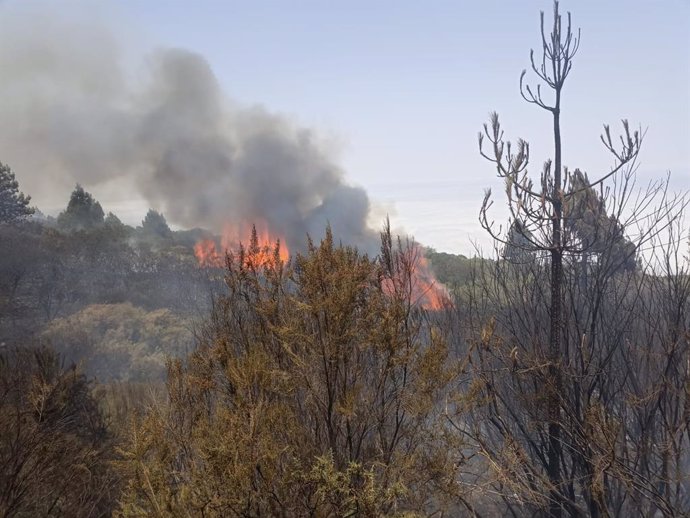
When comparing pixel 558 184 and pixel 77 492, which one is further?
pixel 77 492

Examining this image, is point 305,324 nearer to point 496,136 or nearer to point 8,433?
point 496,136

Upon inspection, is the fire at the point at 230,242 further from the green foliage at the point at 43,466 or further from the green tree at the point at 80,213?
the green foliage at the point at 43,466

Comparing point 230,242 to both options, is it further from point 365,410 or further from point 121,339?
point 365,410

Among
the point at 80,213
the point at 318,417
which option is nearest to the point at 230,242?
the point at 80,213

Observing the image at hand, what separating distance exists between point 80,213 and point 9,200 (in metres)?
12.0

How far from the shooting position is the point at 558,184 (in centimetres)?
608

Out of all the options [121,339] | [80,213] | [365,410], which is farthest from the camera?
[80,213]

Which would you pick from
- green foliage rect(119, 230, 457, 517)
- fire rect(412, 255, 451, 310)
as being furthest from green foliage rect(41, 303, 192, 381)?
green foliage rect(119, 230, 457, 517)

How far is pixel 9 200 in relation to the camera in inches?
1602

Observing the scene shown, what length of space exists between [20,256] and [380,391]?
34.4 meters

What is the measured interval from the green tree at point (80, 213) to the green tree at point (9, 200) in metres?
9.80

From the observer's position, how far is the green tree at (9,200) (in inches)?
1578

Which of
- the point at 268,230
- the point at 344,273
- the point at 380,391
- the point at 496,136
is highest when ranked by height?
the point at 268,230

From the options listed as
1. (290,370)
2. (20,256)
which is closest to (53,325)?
(20,256)
